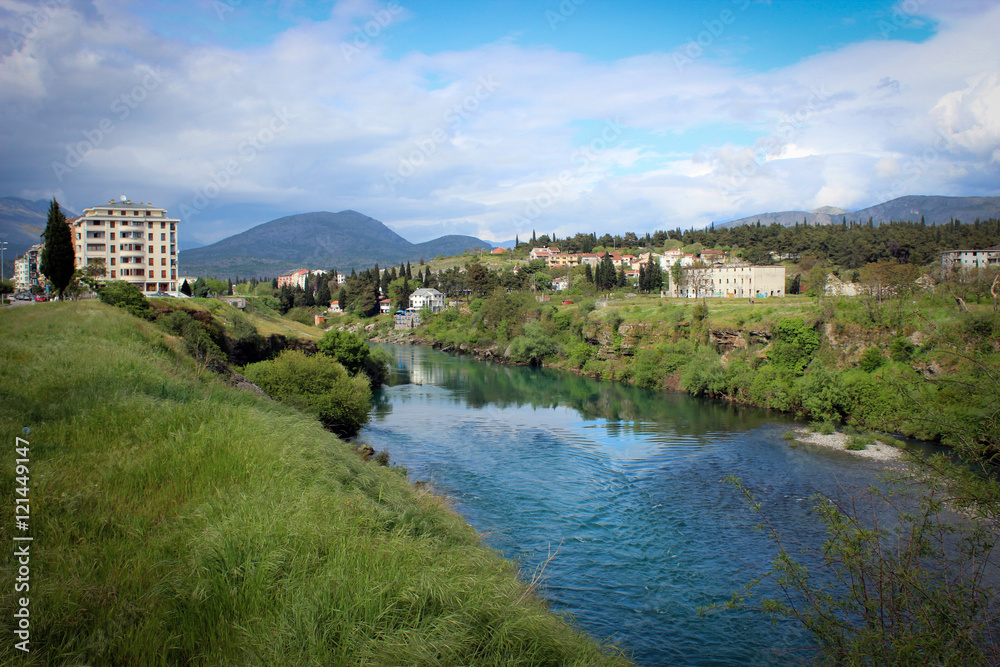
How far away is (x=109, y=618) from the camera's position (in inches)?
202

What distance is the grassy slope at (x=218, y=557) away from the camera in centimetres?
531

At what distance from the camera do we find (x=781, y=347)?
3925cm

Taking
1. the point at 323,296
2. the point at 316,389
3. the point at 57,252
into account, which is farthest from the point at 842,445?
the point at 323,296

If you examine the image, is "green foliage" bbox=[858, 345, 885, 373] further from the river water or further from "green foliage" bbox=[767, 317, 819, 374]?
the river water

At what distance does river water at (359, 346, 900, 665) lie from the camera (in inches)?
460

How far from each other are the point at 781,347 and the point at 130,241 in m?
62.2

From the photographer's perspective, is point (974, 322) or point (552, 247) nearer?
point (974, 322)

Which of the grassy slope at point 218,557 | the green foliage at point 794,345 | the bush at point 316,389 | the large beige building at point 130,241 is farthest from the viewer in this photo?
the large beige building at point 130,241

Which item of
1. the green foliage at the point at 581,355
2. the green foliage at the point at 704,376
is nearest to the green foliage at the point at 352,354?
the green foliage at the point at 581,355

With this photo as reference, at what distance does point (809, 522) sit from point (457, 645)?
14060mm

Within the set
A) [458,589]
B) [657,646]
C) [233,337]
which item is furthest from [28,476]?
[233,337]

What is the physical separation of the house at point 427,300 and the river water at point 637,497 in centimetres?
6524

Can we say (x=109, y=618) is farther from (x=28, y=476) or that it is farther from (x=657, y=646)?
(x=657, y=646)

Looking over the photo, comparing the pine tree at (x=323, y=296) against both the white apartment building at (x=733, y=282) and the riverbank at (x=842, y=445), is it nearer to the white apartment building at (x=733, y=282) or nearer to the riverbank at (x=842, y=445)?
the white apartment building at (x=733, y=282)
